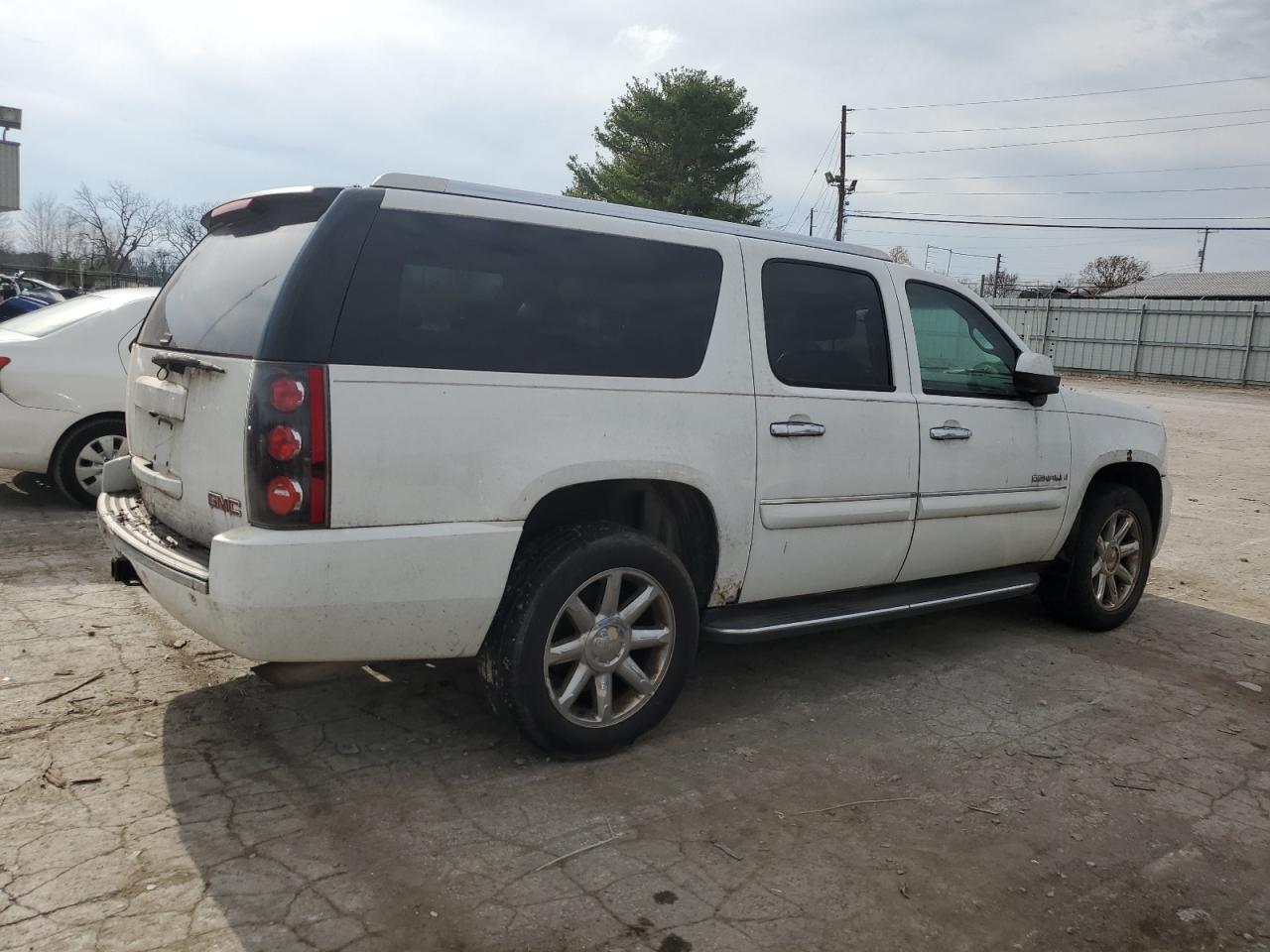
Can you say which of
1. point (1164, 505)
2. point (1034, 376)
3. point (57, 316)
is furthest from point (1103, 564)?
point (57, 316)

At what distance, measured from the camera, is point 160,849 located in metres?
2.88

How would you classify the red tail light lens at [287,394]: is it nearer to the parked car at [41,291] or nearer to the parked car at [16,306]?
the parked car at [41,291]

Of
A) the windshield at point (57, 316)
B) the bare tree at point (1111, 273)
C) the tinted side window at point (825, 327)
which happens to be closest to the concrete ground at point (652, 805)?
the tinted side window at point (825, 327)

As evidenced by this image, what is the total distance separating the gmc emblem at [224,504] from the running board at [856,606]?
5.69 ft

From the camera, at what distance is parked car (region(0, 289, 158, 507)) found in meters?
6.79

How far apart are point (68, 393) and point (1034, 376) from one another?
6.02m

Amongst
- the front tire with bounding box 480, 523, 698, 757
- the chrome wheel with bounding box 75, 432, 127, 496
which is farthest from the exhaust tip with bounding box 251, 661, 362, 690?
the chrome wheel with bounding box 75, 432, 127, 496

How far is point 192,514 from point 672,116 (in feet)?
135

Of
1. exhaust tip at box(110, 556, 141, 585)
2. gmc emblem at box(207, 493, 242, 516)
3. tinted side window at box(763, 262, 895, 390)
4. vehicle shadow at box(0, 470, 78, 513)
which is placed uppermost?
tinted side window at box(763, 262, 895, 390)

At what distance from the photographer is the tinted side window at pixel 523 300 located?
3.11m

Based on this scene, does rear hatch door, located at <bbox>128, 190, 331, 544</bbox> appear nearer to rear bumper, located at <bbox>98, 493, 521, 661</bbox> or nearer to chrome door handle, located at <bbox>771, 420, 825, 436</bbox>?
rear bumper, located at <bbox>98, 493, 521, 661</bbox>

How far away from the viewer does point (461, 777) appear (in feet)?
11.3

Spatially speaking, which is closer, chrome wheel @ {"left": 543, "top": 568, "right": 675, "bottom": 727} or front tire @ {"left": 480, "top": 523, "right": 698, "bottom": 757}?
front tire @ {"left": 480, "top": 523, "right": 698, "bottom": 757}

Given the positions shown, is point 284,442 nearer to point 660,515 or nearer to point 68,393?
point 660,515
